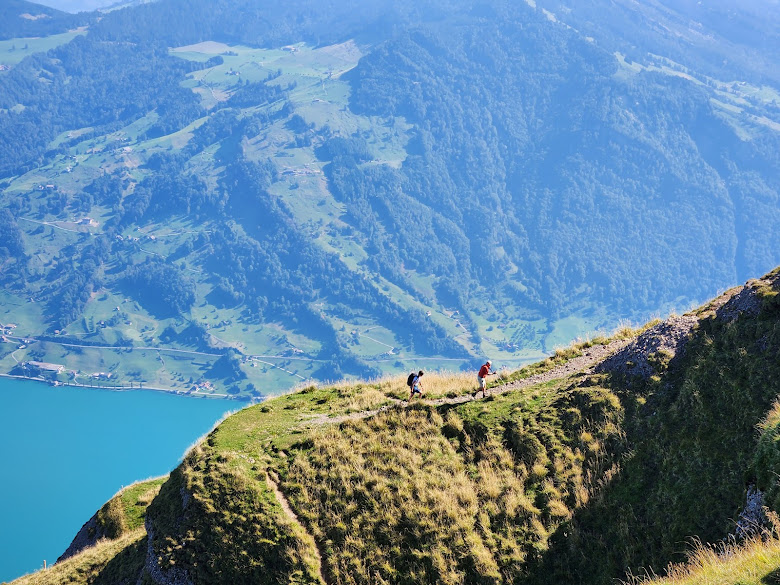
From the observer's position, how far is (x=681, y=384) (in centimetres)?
2320

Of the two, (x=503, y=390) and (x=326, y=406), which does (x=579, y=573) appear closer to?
(x=503, y=390)

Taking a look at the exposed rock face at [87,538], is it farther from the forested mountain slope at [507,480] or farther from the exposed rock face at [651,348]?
the exposed rock face at [651,348]

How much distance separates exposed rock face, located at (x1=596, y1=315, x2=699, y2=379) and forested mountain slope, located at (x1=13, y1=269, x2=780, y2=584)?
7 centimetres

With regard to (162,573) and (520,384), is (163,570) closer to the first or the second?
(162,573)

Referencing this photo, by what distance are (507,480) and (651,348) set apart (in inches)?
307

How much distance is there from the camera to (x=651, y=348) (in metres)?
25.4

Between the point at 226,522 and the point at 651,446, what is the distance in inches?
589

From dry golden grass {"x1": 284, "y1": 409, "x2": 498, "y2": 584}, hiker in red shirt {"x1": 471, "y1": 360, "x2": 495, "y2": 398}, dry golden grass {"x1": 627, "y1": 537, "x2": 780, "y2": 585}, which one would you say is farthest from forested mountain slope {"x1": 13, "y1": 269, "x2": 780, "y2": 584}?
dry golden grass {"x1": 627, "y1": 537, "x2": 780, "y2": 585}

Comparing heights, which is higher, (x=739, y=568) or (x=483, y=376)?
(x=739, y=568)

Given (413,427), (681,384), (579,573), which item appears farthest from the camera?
(413,427)

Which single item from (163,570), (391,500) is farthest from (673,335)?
(163,570)

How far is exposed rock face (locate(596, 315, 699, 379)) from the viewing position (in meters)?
24.8

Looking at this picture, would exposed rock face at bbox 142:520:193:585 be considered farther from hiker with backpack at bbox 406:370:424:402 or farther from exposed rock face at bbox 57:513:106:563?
hiker with backpack at bbox 406:370:424:402

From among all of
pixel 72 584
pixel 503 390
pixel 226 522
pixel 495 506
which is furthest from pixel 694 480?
pixel 72 584
